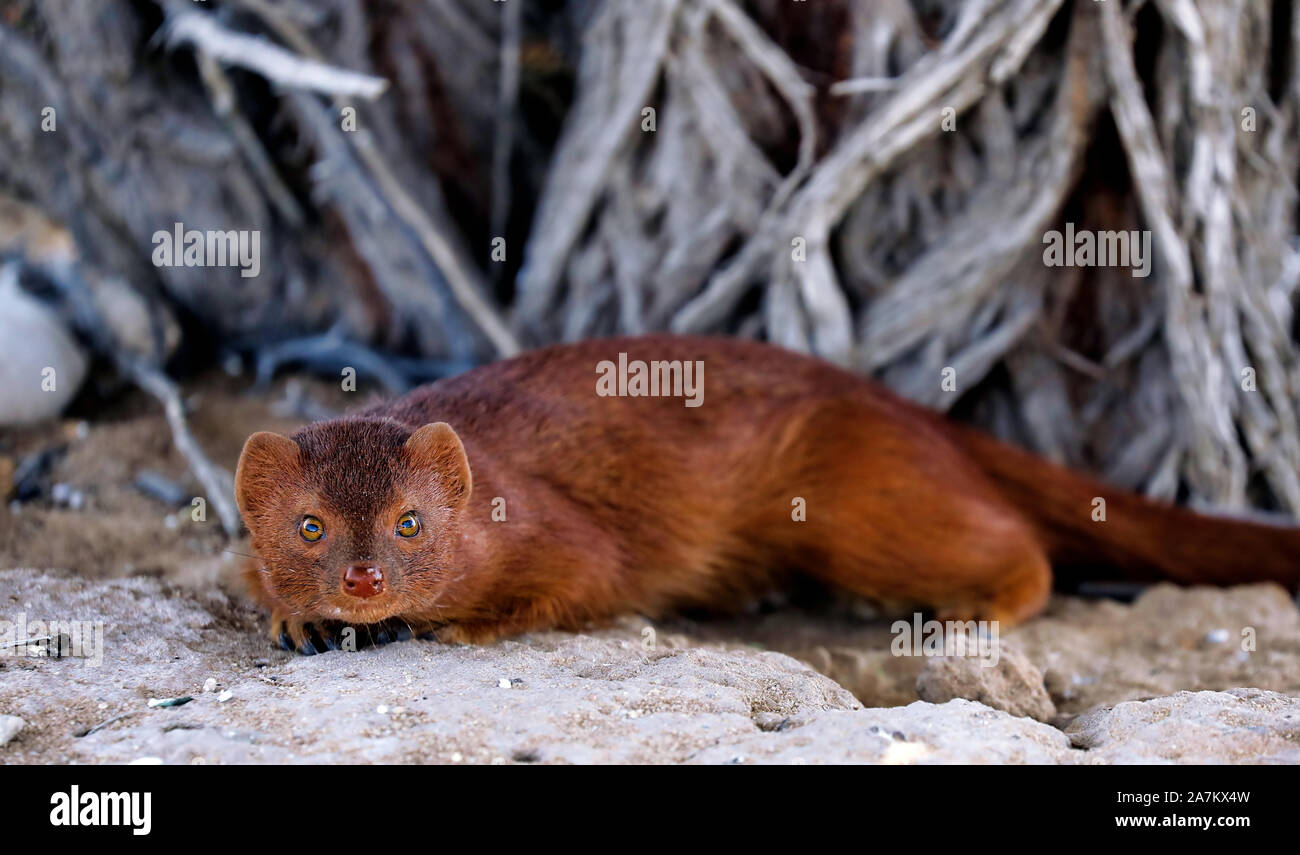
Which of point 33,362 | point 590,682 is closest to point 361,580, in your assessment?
point 590,682

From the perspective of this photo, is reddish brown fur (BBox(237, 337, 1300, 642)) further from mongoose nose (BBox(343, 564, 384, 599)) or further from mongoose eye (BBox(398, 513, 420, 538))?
Answer: mongoose nose (BBox(343, 564, 384, 599))

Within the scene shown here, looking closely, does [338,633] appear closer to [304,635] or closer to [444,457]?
[304,635]

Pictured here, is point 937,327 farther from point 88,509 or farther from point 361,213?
point 88,509

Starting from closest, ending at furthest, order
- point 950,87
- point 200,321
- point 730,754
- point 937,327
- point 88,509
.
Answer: point 730,754 < point 88,509 < point 950,87 < point 937,327 < point 200,321

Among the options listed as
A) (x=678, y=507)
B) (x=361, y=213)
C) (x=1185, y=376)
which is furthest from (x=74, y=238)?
(x=1185, y=376)

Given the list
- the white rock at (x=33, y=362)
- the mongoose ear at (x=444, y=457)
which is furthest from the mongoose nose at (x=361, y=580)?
the white rock at (x=33, y=362)

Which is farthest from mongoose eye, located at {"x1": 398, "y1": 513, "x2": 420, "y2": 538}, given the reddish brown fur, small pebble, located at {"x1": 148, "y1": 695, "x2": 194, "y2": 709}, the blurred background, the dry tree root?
the dry tree root
